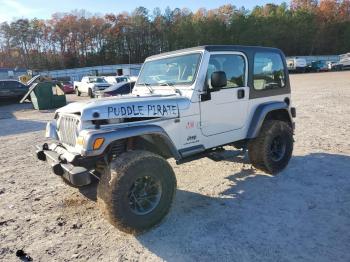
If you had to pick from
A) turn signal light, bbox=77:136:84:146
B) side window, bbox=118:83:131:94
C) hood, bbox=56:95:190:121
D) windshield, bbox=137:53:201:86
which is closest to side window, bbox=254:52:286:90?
windshield, bbox=137:53:201:86

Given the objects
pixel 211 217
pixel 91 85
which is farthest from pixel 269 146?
pixel 91 85

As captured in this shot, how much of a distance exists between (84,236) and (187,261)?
135 centimetres

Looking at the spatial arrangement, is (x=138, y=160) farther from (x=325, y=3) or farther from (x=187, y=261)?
(x=325, y=3)

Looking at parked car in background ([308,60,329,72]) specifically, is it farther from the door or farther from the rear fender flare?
the door

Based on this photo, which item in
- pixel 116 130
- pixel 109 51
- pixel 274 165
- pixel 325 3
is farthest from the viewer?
pixel 325 3

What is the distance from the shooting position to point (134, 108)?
4129mm

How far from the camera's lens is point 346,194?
189 inches

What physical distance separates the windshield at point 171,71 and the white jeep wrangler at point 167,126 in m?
0.02

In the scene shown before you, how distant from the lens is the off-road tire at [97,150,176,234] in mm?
3754

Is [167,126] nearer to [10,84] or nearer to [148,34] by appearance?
[10,84]

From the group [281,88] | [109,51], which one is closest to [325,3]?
[109,51]

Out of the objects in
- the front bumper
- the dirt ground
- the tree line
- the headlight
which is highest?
the tree line

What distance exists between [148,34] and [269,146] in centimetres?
8003

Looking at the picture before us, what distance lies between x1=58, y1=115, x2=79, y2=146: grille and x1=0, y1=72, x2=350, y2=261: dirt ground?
3.42 feet
